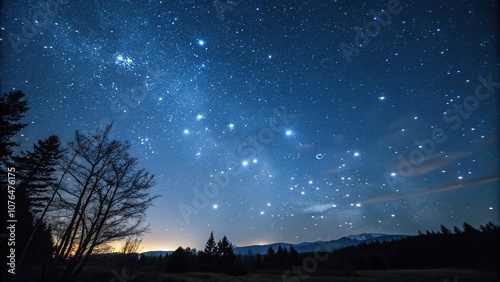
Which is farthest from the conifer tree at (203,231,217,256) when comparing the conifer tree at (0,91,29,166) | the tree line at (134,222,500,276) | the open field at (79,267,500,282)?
the conifer tree at (0,91,29,166)

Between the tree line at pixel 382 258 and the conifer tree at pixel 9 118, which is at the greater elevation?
the conifer tree at pixel 9 118

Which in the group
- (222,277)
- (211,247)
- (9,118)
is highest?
(9,118)

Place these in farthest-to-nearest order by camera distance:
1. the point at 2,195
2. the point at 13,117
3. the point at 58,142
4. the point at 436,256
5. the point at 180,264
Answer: the point at 436,256 → the point at 180,264 → the point at 58,142 → the point at 13,117 → the point at 2,195

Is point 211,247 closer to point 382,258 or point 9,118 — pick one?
point 9,118

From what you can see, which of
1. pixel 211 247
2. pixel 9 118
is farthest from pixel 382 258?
pixel 9 118

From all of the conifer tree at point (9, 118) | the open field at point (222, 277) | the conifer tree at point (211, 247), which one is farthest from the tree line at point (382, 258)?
the conifer tree at point (9, 118)

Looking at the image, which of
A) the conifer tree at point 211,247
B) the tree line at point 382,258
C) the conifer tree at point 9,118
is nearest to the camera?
the conifer tree at point 9,118

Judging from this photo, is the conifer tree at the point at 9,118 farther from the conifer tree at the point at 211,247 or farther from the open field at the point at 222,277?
Answer: the conifer tree at the point at 211,247

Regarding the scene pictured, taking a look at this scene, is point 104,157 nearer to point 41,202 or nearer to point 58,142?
point 58,142

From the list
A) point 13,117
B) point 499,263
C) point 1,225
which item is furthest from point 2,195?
point 499,263

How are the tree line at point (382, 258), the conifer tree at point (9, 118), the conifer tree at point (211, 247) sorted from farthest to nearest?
the conifer tree at point (211, 247)
the tree line at point (382, 258)
the conifer tree at point (9, 118)

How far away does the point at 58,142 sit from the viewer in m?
20.6

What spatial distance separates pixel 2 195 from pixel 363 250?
98644 millimetres

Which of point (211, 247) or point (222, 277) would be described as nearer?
point (222, 277)
